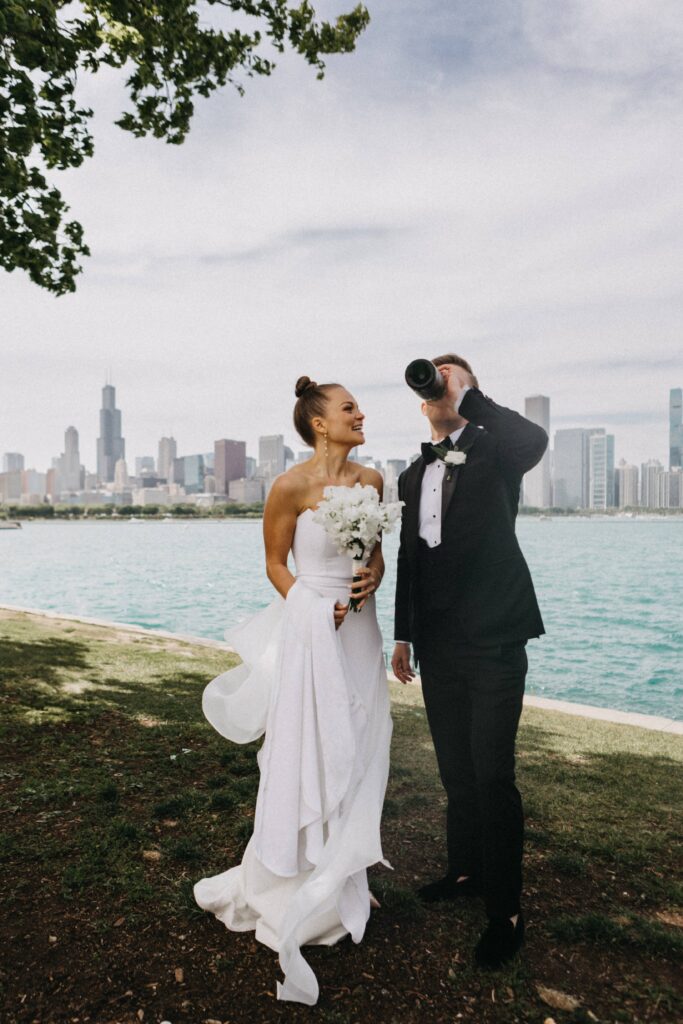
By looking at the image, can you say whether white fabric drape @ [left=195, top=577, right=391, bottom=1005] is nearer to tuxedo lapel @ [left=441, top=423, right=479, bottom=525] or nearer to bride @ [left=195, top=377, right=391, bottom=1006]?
bride @ [left=195, top=377, right=391, bottom=1006]

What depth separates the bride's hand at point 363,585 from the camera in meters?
2.98

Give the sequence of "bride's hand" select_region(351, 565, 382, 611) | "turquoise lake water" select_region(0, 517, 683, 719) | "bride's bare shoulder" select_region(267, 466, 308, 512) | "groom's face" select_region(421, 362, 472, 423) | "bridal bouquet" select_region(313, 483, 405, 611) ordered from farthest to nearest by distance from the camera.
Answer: "turquoise lake water" select_region(0, 517, 683, 719)
"groom's face" select_region(421, 362, 472, 423)
"bride's bare shoulder" select_region(267, 466, 308, 512)
"bride's hand" select_region(351, 565, 382, 611)
"bridal bouquet" select_region(313, 483, 405, 611)

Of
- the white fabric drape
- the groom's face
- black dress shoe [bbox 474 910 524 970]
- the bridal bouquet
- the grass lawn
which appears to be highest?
the groom's face

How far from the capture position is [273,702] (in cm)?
304

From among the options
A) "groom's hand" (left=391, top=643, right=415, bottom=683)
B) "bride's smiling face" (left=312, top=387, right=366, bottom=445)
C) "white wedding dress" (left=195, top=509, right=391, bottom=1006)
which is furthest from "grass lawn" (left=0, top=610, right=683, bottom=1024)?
"bride's smiling face" (left=312, top=387, right=366, bottom=445)

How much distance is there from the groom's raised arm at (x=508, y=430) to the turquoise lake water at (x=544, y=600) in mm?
1589

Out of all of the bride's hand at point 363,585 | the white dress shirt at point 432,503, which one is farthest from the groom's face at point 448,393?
the bride's hand at point 363,585

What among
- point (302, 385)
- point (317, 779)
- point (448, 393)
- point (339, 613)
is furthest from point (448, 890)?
point (302, 385)

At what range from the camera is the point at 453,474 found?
3.18m

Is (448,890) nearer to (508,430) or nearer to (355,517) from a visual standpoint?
(355,517)

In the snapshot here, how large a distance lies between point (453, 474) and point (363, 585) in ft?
2.18

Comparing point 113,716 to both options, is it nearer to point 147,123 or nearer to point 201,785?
point 201,785

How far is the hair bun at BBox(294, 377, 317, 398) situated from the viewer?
10.5 feet

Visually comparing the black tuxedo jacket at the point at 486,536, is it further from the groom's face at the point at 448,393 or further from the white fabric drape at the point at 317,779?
the white fabric drape at the point at 317,779
